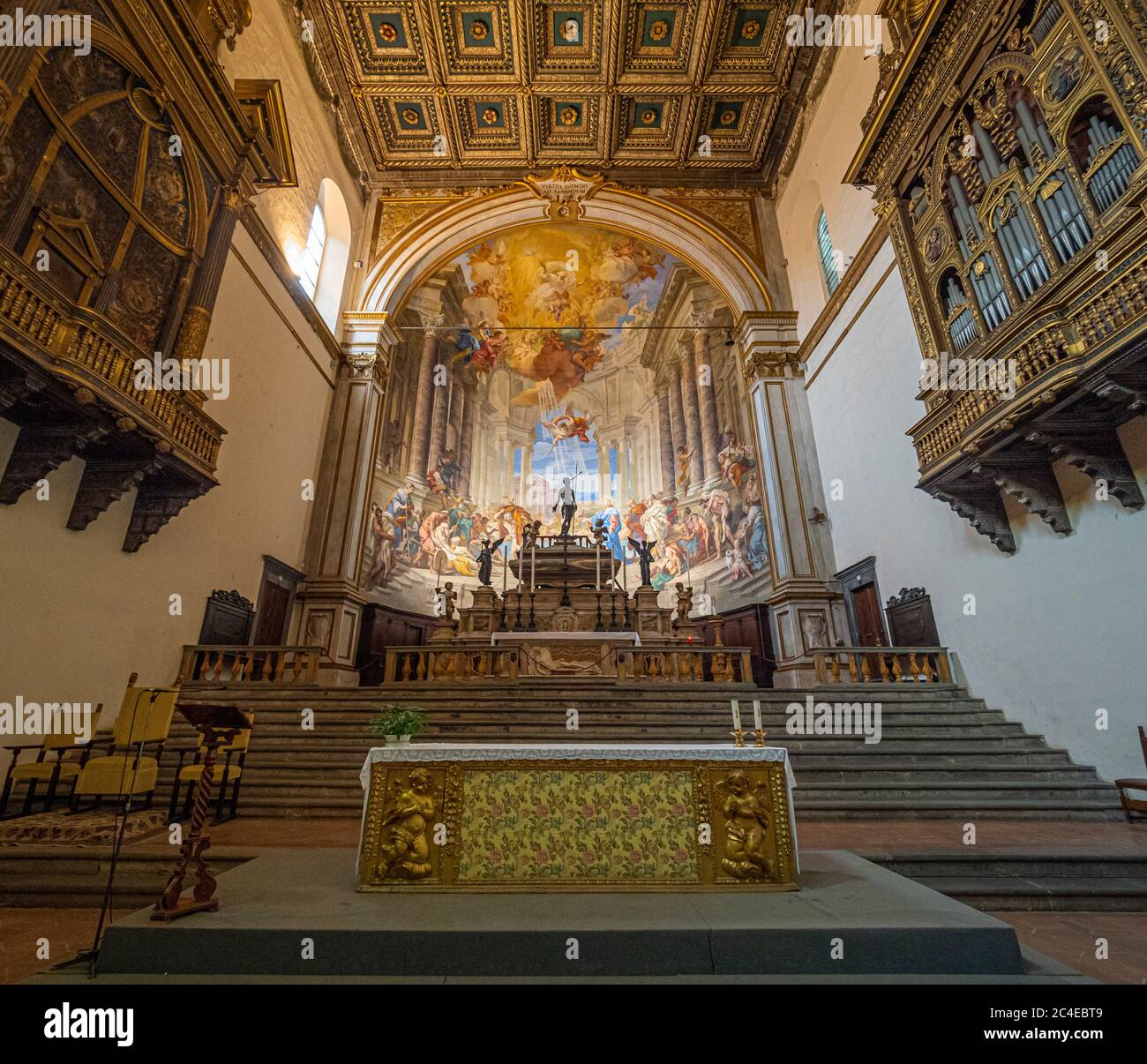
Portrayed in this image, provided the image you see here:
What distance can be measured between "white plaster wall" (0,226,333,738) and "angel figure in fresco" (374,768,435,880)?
4657mm

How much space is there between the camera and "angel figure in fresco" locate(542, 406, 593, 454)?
1997cm

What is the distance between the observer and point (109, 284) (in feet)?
21.0

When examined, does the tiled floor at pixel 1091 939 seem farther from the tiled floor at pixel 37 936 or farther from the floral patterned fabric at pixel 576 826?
the tiled floor at pixel 37 936

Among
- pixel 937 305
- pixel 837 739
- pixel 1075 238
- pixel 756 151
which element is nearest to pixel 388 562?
pixel 837 739

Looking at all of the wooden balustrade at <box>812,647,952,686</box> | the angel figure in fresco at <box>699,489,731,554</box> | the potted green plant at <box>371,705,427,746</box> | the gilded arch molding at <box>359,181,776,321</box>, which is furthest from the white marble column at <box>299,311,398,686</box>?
the wooden balustrade at <box>812,647,952,686</box>

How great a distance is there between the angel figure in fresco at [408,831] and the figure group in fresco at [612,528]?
32.2ft

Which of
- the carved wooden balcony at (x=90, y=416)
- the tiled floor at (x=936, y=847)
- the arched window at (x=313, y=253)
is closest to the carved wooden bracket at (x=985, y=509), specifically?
the tiled floor at (x=936, y=847)

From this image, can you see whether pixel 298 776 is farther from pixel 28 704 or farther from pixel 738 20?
pixel 738 20

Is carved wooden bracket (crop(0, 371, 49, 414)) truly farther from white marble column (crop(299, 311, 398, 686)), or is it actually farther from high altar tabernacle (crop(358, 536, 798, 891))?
white marble column (crop(299, 311, 398, 686))

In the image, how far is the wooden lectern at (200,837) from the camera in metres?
2.89

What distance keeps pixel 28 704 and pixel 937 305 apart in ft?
36.5

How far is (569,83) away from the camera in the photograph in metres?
14.3

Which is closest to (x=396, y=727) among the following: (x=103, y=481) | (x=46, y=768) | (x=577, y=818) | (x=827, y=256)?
(x=577, y=818)

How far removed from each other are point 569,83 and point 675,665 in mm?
14170
